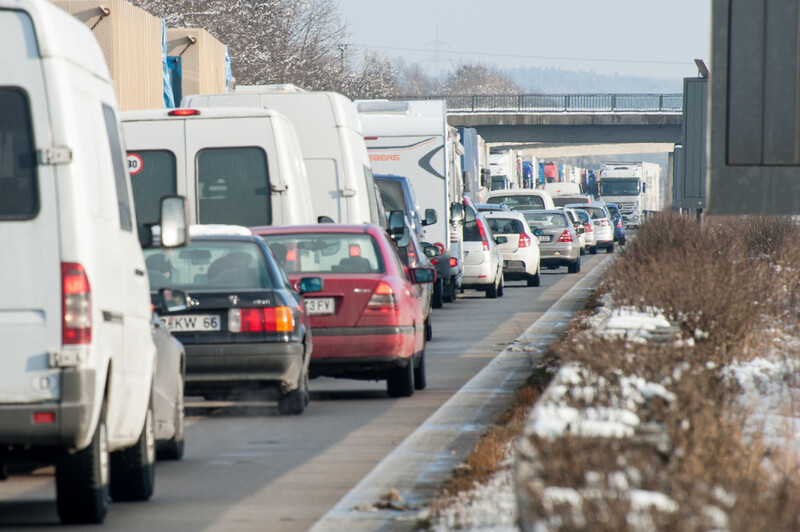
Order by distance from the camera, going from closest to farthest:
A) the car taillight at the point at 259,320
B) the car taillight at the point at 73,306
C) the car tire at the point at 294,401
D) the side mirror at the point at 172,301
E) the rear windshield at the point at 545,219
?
the car taillight at the point at 73,306 < the side mirror at the point at 172,301 < the car taillight at the point at 259,320 < the car tire at the point at 294,401 < the rear windshield at the point at 545,219

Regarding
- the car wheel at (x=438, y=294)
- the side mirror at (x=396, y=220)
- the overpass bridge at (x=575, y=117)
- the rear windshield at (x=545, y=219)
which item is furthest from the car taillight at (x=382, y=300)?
the overpass bridge at (x=575, y=117)

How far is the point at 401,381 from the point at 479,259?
16.2 meters

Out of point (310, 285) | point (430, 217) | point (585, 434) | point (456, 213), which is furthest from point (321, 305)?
point (456, 213)

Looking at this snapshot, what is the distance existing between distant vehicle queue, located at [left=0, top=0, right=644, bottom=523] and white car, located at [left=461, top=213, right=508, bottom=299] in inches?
177

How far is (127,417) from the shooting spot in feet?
25.3

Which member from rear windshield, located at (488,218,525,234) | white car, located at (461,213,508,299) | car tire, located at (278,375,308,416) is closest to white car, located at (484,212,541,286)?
rear windshield, located at (488,218,525,234)

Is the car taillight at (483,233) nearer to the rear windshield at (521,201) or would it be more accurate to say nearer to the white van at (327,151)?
the white van at (327,151)

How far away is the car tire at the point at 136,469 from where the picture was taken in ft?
27.0

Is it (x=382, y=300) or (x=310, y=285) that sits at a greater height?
(x=310, y=285)

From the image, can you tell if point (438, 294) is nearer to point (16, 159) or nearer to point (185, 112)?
point (185, 112)

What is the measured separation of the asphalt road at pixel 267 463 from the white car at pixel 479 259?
12.6 meters

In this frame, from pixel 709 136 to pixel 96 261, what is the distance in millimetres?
4253

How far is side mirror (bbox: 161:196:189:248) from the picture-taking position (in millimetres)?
8430

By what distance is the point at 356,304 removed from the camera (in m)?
13.3
